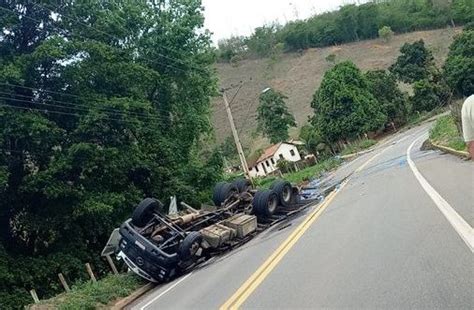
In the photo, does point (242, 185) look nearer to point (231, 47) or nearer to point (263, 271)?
point (263, 271)

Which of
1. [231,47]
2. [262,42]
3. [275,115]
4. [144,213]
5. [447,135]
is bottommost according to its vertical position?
[447,135]

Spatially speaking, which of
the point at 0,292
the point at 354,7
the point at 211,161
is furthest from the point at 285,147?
the point at 354,7

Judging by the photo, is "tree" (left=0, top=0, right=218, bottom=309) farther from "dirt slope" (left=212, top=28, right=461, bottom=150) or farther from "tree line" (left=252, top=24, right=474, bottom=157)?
"dirt slope" (left=212, top=28, right=461, bottom=150)

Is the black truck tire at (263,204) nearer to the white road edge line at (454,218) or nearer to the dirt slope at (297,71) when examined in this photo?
the white road edge line at (454,218)

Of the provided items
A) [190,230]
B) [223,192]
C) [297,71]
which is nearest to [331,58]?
[297,71]

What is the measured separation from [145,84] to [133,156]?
222 inches

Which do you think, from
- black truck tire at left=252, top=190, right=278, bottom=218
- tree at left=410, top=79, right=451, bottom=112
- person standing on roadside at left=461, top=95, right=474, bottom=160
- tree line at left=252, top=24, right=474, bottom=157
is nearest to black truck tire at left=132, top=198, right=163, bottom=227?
black truck tire at left=252, top=190, right=278, bottom=218

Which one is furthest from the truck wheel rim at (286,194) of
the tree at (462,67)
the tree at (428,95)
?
the tree at (428,95)

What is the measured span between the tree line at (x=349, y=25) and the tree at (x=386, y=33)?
0.97 m

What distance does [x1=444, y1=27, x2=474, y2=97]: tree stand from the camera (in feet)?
213

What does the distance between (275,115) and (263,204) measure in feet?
213

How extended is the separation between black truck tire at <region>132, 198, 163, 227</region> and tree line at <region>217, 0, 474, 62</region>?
11999cm

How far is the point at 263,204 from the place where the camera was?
16891 mm

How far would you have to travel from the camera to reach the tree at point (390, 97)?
69.4m
